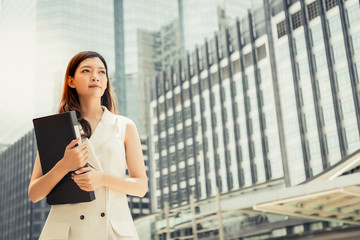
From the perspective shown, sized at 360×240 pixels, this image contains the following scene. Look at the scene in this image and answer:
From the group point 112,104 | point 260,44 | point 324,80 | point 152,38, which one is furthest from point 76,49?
point 112,104

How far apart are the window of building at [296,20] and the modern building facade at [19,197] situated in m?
38.8

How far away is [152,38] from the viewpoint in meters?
102

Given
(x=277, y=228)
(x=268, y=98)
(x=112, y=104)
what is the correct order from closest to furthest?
(x=112, y=104), (x=277, y=228), (x=268, y=98)

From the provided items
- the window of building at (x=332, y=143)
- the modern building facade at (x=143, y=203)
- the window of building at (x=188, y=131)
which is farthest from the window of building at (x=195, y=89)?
the window of building at (x=332, y=143)

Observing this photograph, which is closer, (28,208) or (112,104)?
(112,104)

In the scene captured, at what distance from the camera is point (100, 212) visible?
167 centimetres

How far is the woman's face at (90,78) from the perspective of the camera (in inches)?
75.0

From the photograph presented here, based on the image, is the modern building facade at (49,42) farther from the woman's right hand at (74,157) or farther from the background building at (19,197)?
the woman's right hand at (74,157)

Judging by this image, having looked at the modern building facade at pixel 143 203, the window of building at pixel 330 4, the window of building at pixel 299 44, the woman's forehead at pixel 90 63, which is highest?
the window of building at pixel 330 4

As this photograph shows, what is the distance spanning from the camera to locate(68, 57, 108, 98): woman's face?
191 centimetres

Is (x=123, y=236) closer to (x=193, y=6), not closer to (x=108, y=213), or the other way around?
(x=108, y=213)

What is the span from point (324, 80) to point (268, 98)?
9.35 meters

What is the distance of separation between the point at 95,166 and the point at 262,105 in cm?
5507

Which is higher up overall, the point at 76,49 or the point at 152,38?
the point at 152,38
